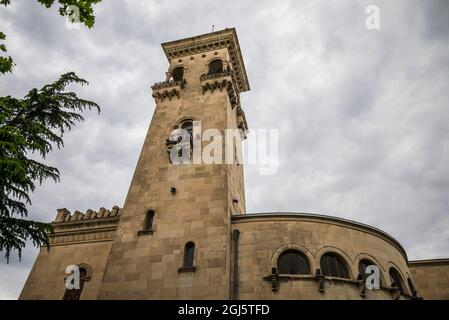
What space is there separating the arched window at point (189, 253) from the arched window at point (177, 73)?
594 inches

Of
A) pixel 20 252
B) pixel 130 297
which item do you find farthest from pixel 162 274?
pixel 20 252

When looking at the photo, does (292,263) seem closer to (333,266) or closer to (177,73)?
(333,266)

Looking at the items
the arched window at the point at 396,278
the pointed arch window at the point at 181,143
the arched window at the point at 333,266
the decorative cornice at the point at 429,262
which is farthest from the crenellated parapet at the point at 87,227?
the decorative cornice at the point at 429,262

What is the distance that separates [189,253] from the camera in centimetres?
1459

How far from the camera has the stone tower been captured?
13602mm

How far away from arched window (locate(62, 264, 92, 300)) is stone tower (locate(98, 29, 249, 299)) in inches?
133

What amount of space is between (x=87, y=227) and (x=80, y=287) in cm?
374

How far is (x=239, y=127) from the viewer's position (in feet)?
81.2

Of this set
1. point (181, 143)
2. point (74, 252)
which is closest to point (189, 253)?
point (181, 143)

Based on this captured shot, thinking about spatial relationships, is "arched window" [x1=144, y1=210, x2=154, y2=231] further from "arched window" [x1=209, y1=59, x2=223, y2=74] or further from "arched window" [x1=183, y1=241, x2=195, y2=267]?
"arched window" [x1=209, y1=59, x2=223, y2=74]

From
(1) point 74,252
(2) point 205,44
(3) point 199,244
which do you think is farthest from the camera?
(2) point 205,44
